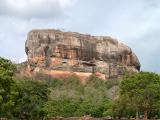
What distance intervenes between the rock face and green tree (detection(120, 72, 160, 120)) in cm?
8243

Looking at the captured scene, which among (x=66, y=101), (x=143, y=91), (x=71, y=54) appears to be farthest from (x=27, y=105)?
(x=71, y=54)

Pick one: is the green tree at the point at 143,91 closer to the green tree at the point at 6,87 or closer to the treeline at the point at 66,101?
the treeline at the point at 66,101

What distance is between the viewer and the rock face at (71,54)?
160625 millimetres

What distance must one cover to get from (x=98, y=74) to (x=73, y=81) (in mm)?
15382

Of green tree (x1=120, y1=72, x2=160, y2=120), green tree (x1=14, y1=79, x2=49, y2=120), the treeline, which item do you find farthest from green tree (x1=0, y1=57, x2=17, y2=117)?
green tree (x1=120, y1=72, x2=160, y2=120)

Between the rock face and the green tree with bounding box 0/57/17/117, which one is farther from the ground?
the rock face

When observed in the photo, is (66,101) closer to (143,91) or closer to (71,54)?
(143,91)

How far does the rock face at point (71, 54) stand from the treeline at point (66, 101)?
3731cm

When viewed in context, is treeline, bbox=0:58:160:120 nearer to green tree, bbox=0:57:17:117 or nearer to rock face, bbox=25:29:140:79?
green tree, bbox=0:57:17:117

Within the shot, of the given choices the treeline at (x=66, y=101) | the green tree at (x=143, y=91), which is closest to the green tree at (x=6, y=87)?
the treeline at (x=66, y=101)

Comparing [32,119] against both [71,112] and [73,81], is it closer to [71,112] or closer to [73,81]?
[71,112]

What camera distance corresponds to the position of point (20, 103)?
2312 inches

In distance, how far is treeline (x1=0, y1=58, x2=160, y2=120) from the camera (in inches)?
1797

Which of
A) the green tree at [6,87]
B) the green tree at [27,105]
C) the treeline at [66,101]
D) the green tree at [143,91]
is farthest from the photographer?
the green tree at [143,91]
